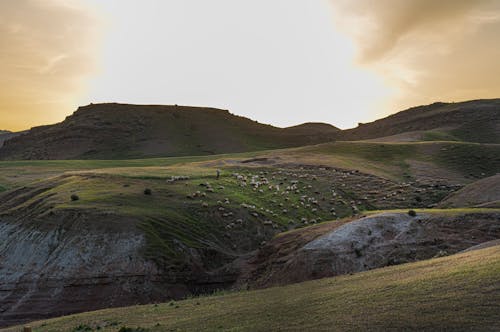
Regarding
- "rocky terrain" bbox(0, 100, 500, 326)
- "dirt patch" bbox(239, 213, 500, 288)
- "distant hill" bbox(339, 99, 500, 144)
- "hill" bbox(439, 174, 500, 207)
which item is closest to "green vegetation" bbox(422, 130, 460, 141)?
"distant hill" bbox(339, 99, 500, 144)

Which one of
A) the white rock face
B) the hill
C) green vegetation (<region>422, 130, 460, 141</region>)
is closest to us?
the white rock face

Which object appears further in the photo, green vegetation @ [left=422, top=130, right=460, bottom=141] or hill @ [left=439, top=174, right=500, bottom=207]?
green vegetation @ [left=422, top=130, right=460, bottom=141]

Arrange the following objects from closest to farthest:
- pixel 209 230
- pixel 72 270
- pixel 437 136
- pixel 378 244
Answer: pixel 378 244
pixel 72 270
pixel 209 230
pixel 437 136

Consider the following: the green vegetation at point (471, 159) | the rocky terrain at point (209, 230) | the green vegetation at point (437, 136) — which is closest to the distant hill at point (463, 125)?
the green vegetation at point (437, 136)

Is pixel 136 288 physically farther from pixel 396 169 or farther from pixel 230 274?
pixel 396 169

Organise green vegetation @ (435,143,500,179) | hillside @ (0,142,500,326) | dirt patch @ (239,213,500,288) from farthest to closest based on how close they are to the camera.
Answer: green vegetation @ (435,143,500,179) < hillside @ (0,142,500,326) < dirt patch @ (239,213,500,288)

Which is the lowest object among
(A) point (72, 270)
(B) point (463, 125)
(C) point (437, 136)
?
(A) point (72, 270)

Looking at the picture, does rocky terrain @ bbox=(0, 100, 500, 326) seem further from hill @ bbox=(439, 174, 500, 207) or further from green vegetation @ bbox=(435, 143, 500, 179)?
green vegetation @ bbox=(435, 143, 500, 179)

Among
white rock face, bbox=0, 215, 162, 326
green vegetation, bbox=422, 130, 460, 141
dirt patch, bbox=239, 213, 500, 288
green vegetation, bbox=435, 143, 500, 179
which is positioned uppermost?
green vegetation, bbox=422, 130, 460, 141

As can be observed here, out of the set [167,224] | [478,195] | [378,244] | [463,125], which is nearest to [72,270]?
[167,224]

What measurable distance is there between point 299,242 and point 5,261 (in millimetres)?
32506

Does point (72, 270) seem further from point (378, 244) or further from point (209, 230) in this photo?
point (378, 244)

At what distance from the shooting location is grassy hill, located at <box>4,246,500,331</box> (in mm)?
20219

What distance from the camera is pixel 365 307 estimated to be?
910 inches
